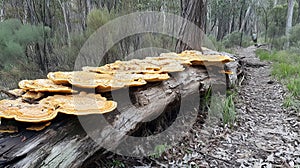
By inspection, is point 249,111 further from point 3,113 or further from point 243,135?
point 3,113

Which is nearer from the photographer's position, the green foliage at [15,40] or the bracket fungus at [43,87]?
the bracket fungus at [43,87]

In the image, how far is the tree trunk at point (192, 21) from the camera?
5.08 m

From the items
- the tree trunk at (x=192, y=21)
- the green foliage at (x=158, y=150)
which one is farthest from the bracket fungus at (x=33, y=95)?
the tree trunk at (x=192, y=21)

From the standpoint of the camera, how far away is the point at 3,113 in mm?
1525

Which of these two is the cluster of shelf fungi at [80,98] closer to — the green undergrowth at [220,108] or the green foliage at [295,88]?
the green undergrowth at [220,108]

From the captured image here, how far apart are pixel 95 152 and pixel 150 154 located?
66 cm

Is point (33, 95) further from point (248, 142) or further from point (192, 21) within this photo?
point (192, 21)

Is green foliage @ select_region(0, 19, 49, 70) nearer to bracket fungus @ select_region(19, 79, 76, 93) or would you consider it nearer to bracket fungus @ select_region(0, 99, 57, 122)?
bracket fungus @ select_region(19, 79, 76, 93)

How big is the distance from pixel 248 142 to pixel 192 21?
10.7 ft

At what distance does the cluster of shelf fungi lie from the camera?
1501mm

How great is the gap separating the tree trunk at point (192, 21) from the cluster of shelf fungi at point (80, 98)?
2127mm

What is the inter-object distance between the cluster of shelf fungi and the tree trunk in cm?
213

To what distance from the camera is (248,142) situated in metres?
2.65

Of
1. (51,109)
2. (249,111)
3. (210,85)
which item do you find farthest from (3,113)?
(249,111)
